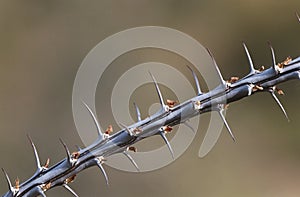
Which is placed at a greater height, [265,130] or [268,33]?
[268,33]

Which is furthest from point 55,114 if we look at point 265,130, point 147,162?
point 265,130

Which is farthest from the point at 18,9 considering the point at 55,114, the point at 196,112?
the point at 196,112

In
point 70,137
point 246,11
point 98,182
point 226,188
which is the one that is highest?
point 246,11

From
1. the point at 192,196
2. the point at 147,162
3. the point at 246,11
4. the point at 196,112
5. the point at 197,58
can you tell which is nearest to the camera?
the point at 196,112

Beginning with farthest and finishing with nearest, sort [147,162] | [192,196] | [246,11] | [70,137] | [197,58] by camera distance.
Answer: [246,11], [197,58], [70,137], [192,196], [147,162]

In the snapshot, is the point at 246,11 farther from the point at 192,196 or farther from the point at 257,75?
the point at 257,75

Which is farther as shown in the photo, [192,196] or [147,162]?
[192,196]
